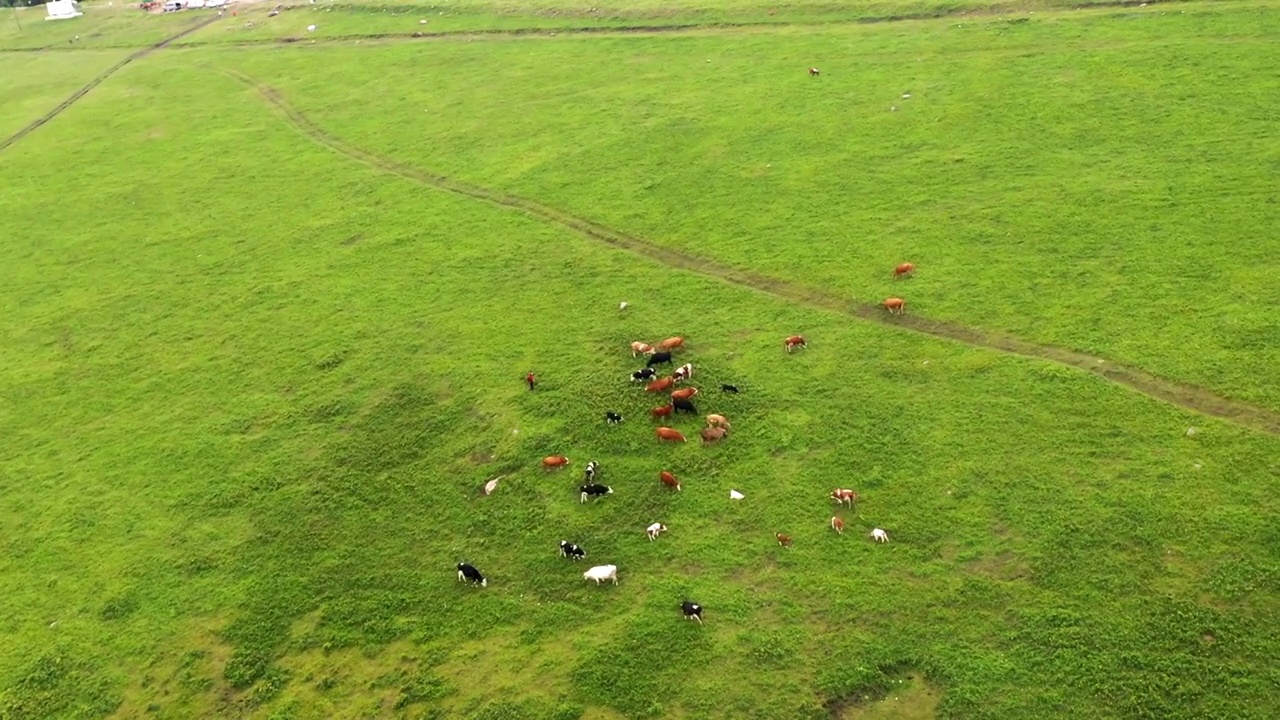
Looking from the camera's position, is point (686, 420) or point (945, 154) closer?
point (686, 420)

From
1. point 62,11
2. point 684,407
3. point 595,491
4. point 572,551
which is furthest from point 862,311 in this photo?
point 62,11

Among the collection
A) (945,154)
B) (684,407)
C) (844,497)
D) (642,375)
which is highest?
(945,154)

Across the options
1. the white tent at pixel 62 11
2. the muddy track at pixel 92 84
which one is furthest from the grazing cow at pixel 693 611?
the white tent at pixel 62 11

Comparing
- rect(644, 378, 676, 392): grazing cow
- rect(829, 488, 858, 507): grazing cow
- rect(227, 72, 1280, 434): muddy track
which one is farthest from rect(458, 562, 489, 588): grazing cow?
rect(227, 72, 1280, 434): muddy track

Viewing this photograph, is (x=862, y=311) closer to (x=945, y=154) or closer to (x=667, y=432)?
(x=667, y=432)

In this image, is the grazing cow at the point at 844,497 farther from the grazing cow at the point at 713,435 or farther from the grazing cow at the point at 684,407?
the grazing cow at the point at 684,407

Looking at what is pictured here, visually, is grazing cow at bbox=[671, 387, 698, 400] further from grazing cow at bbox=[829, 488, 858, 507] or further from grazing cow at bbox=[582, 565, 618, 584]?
grazing cow at bbox=[582, 565, 618, 584]
